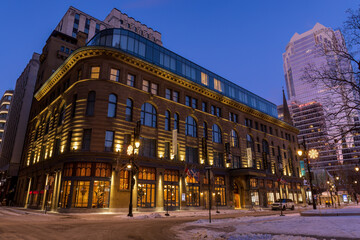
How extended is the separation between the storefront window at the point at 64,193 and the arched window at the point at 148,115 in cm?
1283

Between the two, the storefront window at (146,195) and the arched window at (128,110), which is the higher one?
→ the arched window at (128,110)

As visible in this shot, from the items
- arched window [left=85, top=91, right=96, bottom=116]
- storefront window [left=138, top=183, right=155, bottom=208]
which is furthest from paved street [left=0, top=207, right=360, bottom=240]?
arched window [left=85, top=91, right=96, bottom=116]

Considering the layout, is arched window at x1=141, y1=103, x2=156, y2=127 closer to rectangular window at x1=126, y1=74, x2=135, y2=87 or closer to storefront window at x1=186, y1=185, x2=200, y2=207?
rectangular window at x1=126, y1=74, x2=135, y2=87

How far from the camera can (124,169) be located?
32031 millimetres

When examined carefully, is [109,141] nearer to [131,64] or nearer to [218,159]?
[131,64]

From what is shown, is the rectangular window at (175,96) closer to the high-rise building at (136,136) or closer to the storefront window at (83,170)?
the high-rise building at (136,136)

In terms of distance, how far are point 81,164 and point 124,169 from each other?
5.32 m

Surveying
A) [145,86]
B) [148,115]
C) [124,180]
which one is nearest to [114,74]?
[145,86]

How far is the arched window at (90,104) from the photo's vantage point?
33781 millimetres

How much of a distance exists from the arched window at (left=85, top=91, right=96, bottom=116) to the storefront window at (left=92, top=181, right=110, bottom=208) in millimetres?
9322

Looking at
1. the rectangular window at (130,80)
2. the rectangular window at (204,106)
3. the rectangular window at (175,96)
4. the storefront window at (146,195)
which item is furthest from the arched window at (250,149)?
the rectangular window at (130,80)

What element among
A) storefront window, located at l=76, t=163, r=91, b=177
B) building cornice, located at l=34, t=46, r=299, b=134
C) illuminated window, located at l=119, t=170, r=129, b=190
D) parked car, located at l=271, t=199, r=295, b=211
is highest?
building cornice, located at l=34, t=46, r=299, b=134

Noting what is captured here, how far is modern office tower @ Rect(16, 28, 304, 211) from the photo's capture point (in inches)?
1246

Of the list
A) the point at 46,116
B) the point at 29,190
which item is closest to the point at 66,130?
the point at 46,116
